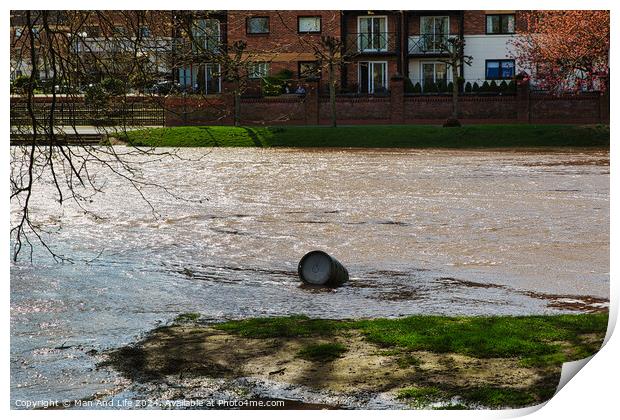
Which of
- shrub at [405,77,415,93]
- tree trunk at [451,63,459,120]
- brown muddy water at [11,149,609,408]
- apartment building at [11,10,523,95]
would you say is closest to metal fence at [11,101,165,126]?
apartment building at [11,10,523,95]

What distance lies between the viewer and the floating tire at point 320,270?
27.9 ft

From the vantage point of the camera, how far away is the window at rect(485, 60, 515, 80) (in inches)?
682

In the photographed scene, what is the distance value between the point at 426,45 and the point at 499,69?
7.88 feet

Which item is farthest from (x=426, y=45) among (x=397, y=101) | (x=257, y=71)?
(x=257, y=71)

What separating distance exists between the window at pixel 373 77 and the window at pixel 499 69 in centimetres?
182

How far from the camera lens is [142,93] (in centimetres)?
810

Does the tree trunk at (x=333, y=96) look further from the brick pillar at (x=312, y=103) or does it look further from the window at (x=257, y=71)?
the window at (x=257, y=71)

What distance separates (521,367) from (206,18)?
3.36 m

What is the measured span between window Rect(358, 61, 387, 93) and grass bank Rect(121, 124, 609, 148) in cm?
108

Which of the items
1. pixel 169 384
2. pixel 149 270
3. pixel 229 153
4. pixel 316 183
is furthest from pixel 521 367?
pixel 229 153

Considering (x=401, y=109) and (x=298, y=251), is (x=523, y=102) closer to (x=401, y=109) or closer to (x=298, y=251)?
(x=401, y=109)

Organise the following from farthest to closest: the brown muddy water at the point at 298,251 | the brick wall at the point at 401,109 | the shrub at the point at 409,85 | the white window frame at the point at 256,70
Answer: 1. the shrub at the point at 409,85
2. the brick wall at the point at 401,109
3. the white window frame at the point at 256,70
4. the brown muddy water at the point at 298,251

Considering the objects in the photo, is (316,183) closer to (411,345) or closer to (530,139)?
(530,139)

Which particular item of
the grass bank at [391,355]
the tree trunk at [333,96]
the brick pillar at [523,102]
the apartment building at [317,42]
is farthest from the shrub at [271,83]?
the tree trunk at [333,96]
